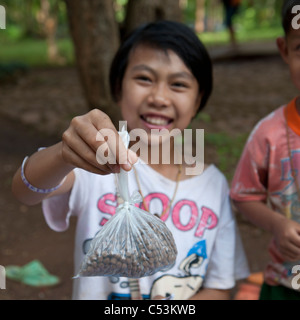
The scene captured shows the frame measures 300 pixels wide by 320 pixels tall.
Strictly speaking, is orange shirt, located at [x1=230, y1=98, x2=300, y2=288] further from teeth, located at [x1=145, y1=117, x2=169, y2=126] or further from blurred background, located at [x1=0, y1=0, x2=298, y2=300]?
blurred background, located at [x1=0, y1=0, x2=298, y2=300]

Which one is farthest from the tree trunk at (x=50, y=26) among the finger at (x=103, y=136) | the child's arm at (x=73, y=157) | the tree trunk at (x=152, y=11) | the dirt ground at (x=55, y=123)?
the finger at (x=103, y=136)

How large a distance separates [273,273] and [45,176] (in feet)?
2.92

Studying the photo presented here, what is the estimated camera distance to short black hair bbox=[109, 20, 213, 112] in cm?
144

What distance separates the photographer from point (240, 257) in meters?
1.53

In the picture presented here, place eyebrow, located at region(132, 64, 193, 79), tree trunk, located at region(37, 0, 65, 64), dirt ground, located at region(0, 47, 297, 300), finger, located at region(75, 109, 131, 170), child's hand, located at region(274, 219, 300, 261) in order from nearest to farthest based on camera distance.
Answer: finger, located at region(75, 109, 131, 170) → child's hand, located at region(274, 219, 300, 261) → eyebrow, located at region(132, 64, 193, 79) → dirt ground, located at region(0, 47, 297, 300) → tree trunk, located at region(37, 0, 65, 64)

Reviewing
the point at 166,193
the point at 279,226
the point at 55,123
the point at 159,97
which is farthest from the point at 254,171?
the point at 55,123

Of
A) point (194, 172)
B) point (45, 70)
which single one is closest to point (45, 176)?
point (194, 172)

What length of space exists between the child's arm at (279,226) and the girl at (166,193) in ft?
0.30

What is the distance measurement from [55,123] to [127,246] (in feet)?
15.6

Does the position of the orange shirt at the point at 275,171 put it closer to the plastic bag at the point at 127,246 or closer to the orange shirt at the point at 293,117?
the orange shirt at the point at 293,117

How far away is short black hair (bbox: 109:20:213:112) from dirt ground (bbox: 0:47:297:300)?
1.67m

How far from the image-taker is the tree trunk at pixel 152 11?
3.31m

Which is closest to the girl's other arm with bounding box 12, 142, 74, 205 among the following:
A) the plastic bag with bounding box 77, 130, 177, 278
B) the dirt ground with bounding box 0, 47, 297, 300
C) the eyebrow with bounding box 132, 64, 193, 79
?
the plastic bag with bounding box 77, 130, 177, 278
